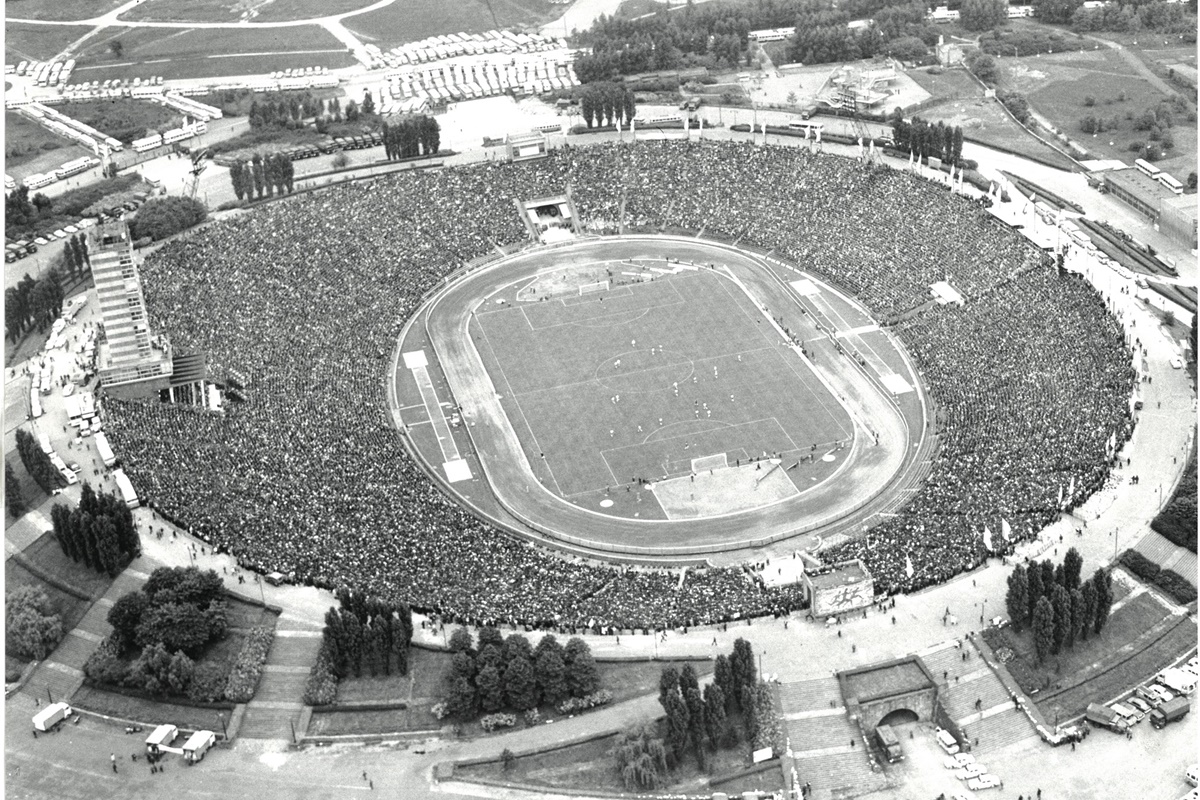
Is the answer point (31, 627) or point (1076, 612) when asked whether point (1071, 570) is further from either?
point (31, 627)

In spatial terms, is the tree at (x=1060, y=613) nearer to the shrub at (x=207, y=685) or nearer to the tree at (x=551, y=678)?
the tree at (x=551, y=678)

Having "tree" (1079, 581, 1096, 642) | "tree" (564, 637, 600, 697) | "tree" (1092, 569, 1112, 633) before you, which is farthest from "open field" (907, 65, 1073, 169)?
"tree" (564, 637, 600, 697)

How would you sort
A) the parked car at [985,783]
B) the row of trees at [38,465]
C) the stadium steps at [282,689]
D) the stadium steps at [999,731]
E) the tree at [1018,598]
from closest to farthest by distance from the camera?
the parked car at [985,783], the stadium steps at [999,731], the stadium steps at [282,689], the tree at [1018,598], the row of trees at [38,465]

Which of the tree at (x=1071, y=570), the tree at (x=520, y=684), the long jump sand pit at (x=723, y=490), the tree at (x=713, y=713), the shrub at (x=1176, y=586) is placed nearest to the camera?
the tree at (x=713, y=713)

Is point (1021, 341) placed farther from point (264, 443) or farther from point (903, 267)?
point (264, 443)

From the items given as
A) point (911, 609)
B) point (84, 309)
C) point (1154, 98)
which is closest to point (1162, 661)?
point (911, 609)

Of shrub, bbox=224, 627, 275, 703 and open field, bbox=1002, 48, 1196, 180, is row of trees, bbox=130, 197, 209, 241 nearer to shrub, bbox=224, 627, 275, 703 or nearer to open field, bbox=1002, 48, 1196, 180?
shrub, bbox=224, 627, 275, 703

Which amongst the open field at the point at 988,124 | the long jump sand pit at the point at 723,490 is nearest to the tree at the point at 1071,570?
the long jump sand pit at the point at 723,490
